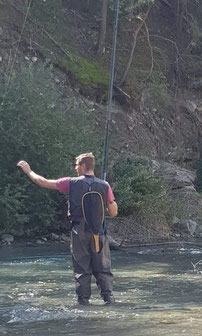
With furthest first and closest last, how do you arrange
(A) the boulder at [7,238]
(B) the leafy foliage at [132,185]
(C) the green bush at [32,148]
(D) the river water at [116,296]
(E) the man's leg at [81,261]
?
(B) the leafy foliage at [132,185] < (C) the green bush at [32,148] < (A) the boulder at [7,238] < (E) the man's leg at [81,261] < (D) the river water at [116,296]

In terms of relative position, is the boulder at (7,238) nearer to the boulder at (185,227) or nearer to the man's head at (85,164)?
the boulder at (185,227)

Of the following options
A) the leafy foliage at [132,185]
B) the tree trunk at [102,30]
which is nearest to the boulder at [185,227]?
the leafy foliage at [132,185]

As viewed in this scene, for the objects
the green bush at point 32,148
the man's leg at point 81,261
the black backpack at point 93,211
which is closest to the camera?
the black backpack at point 93,211

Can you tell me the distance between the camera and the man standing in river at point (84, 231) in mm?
9102

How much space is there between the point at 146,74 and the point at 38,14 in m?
4.69

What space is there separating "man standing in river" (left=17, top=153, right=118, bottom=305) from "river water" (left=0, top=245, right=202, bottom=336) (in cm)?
26

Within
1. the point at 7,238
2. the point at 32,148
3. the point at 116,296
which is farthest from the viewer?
the point at 32,148

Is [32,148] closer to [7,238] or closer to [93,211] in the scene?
[7,238]

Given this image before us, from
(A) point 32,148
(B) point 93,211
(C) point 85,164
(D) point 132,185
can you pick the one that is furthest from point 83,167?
(D) point 132,185

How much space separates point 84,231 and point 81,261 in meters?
0.37

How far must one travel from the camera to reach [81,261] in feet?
30.2

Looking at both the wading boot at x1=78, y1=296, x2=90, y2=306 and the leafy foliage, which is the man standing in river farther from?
the leafy foliage

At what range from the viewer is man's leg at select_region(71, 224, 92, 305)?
9172 millimetres

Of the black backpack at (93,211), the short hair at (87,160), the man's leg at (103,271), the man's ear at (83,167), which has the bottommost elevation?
the man's leg at (103,271)
